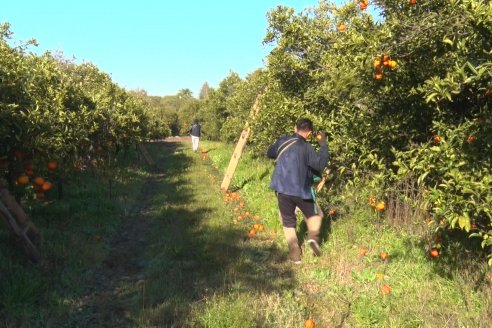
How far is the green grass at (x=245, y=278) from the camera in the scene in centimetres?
432

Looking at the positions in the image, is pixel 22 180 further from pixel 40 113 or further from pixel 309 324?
pixel 309 324

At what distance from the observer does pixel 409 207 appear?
6672mm

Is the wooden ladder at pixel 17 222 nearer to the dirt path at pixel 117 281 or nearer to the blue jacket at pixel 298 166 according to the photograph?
the dirt path at pixel 117 281

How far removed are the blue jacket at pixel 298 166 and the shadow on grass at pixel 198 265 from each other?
1062mm

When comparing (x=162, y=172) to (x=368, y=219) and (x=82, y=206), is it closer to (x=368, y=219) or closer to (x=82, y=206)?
(x=82, y=206)

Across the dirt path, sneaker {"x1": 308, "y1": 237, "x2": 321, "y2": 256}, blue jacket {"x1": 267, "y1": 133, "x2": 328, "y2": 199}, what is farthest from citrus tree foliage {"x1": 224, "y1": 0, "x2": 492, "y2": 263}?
the dirt path

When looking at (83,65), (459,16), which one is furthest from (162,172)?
(459,16)

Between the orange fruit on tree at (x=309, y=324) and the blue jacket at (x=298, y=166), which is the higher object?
the blue jacket at (x=298, y=166)

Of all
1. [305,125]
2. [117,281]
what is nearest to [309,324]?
[117,281]

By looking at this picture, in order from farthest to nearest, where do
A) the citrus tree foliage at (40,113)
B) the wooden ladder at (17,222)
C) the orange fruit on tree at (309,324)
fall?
A: the citrus tree foliage at (40,113)
the wooden ladder at (17,222)
the orange fruit on tree at (309,324)

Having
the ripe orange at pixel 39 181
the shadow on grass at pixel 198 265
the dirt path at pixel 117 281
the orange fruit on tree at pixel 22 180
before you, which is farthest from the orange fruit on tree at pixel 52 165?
the shadow on grass at pixel 198 265

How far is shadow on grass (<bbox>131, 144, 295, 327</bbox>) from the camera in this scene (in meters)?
4.71

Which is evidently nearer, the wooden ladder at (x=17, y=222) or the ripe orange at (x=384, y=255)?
the wooden ladder at (x=17, y=222)

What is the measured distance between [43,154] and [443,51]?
5.62m
